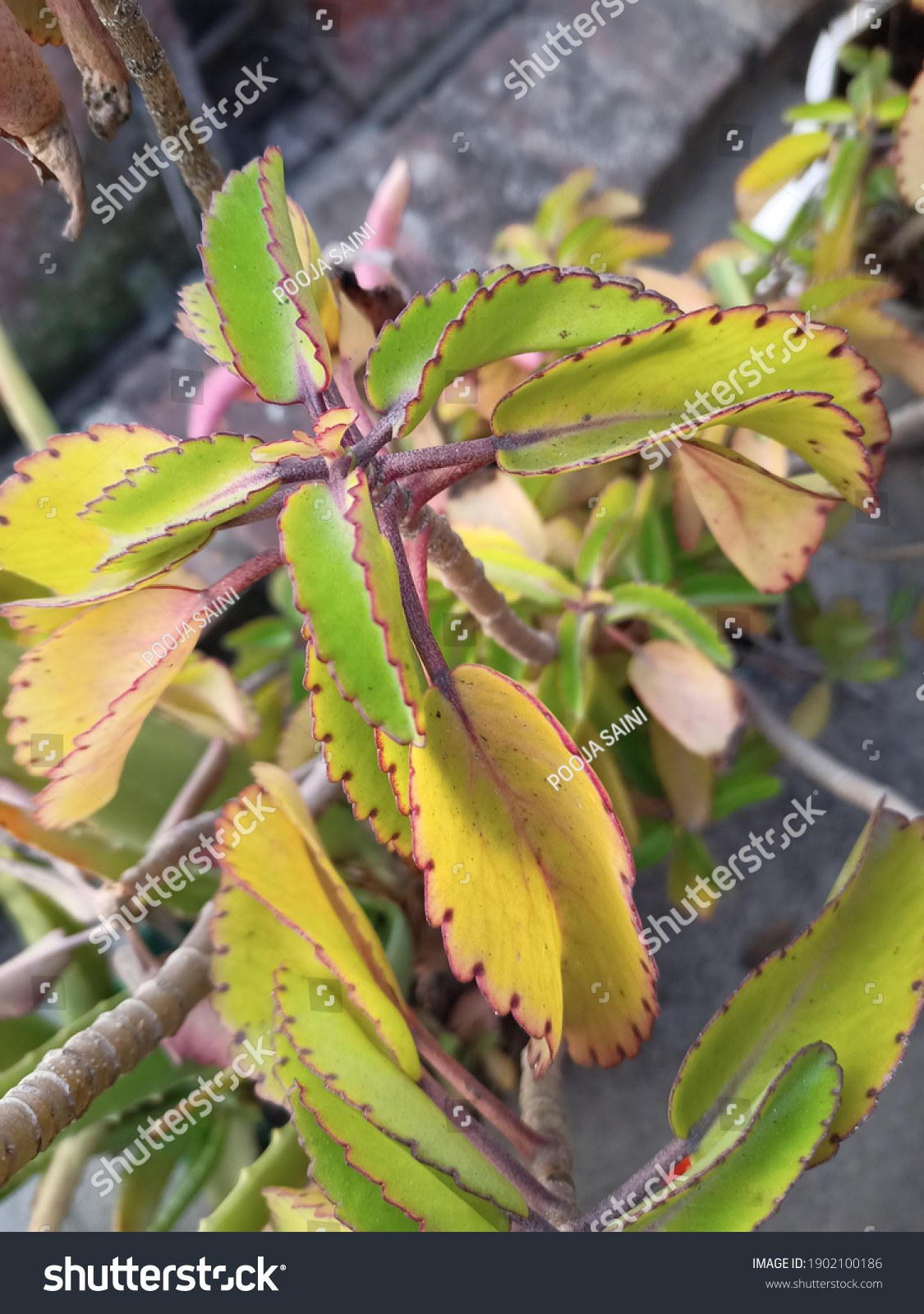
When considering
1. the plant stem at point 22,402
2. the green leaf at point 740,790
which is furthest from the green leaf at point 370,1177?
the plant stem at point 22,402

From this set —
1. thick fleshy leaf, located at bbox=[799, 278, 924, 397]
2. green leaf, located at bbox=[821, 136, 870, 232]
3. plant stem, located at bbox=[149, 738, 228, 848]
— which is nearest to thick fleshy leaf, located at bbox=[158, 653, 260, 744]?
plant stem, located at bbox=[149, 738, 228, 848]

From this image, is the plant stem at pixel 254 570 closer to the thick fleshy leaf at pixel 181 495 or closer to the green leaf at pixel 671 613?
the thick fleshy leaf at pixel 181 495

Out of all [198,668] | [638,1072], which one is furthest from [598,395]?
[638,1072]

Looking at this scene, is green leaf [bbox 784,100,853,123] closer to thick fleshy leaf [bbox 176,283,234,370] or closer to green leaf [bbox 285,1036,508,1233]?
thick fleshy leaf [bbox 176,283,234,370]

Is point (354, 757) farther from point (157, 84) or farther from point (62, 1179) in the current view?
point (62, 1179)

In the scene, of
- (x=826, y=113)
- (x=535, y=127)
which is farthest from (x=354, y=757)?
(x=535, y=127)
